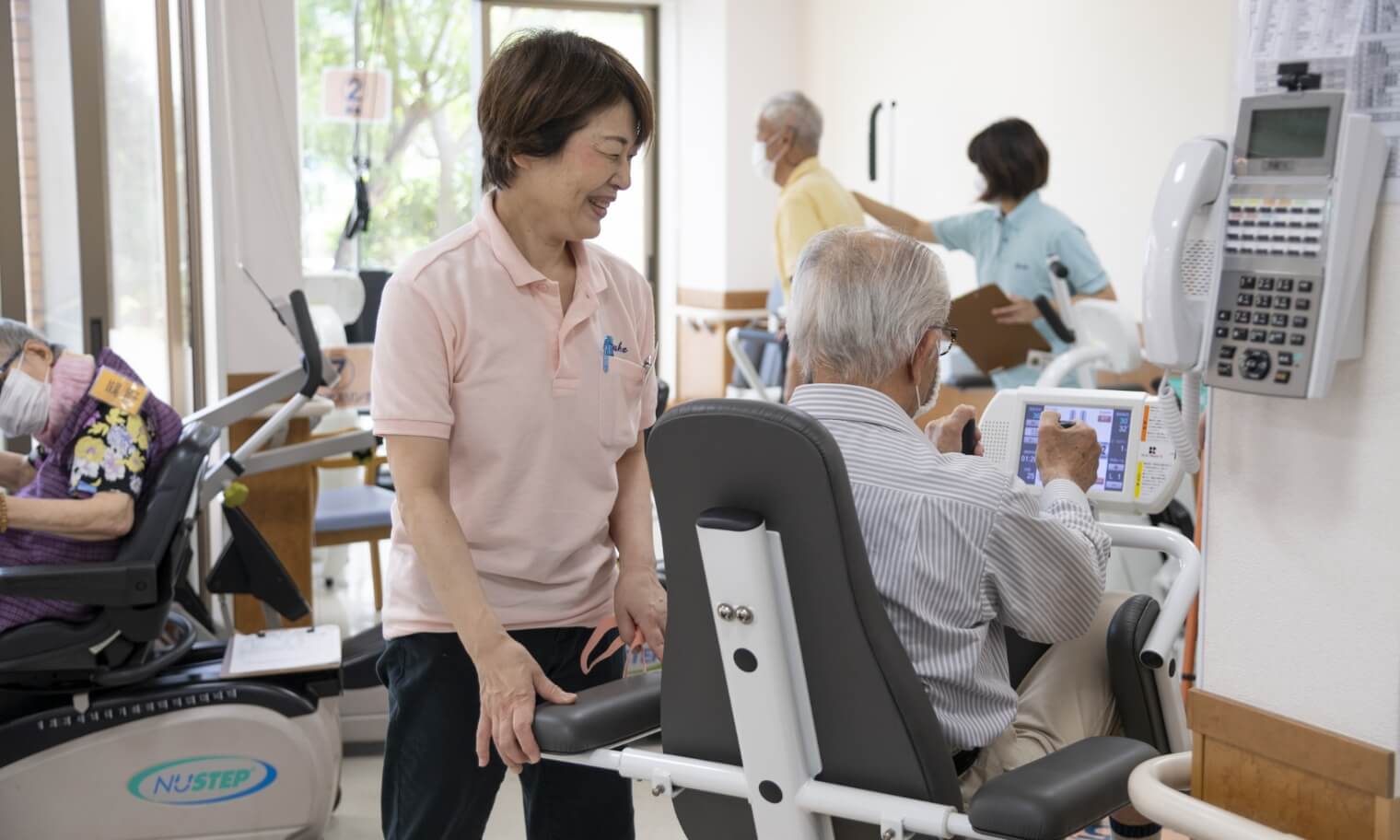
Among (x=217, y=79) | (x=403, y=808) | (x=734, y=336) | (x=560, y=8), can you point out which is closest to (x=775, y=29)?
(x=560, y=8)

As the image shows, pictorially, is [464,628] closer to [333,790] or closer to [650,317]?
[650,317]

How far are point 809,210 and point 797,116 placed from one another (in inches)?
13.5

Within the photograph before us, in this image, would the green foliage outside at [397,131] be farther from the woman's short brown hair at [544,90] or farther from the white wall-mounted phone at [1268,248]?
the white wall-mounted phone at [1268,248]

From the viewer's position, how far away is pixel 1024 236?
405 cm

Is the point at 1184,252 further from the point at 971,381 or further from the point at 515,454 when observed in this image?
the point at 971,381

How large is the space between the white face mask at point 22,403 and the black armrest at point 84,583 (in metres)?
0.26

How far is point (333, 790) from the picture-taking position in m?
2.88

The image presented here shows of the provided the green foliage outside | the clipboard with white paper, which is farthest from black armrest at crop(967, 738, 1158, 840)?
the green foliage outside

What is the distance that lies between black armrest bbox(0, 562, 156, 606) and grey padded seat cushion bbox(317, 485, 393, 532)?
1268mm

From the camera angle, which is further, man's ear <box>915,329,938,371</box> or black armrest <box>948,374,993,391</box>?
black armrest <box>948,374,993,391</box>

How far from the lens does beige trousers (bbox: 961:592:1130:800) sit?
1670 millimetres

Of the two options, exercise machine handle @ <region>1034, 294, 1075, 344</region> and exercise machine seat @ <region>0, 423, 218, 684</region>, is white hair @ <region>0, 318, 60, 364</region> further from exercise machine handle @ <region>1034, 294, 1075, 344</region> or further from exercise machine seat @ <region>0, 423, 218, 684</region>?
exercise machine handle @ <region>1034, 294, 1075, 344</region>

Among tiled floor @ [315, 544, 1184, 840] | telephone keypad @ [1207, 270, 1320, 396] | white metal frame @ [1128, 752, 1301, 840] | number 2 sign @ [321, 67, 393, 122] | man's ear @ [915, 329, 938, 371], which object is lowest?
tiled floor @ [315, 544, 1184, 840]

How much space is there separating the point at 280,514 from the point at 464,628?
2.30 m
